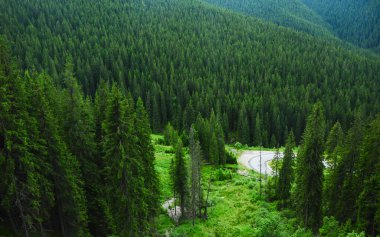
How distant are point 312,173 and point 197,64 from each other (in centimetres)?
11190

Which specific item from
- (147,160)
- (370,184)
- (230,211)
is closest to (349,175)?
(370,184)

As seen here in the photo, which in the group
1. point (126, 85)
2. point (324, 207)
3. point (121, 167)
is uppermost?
point (121, 167)

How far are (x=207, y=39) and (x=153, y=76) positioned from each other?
5598 cm

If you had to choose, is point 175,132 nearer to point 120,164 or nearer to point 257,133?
point 257,133

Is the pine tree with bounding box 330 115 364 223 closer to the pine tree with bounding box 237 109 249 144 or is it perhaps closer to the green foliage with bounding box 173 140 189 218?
the green foliage with bounding box 173 140 189 218

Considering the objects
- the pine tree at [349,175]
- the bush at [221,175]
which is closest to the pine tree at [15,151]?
the pine tree at [349,175]

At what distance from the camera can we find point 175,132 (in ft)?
258

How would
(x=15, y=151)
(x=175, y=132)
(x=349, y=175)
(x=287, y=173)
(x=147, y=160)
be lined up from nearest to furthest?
(x=15, y=151) < (x=147, y=160) < (x=349, y=175) < (x=287, y=173) < (x=175, y=132)

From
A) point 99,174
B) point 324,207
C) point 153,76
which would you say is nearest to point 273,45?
point 153,76

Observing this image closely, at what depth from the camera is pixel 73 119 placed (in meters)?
27.2

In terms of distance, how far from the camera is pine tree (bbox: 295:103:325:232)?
107 ft

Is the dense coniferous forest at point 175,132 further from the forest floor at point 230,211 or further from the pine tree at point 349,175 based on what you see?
the forest floor at point 230,211

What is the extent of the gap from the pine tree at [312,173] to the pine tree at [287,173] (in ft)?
26.4

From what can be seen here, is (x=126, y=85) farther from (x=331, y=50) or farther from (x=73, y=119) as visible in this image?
(x=331, y=50)
